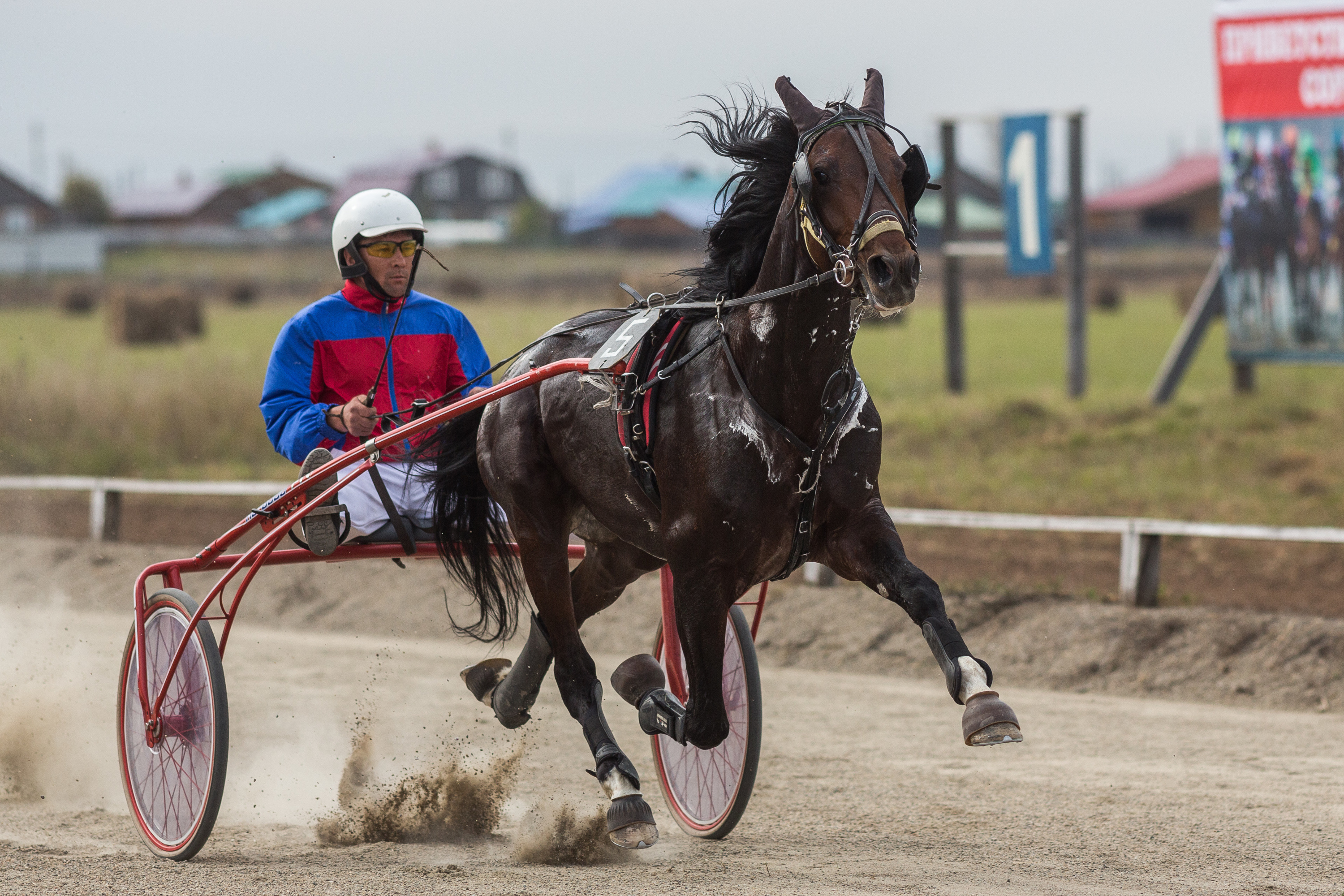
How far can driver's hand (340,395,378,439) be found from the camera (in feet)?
15.2

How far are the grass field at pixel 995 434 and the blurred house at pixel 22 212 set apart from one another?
43.8 meters

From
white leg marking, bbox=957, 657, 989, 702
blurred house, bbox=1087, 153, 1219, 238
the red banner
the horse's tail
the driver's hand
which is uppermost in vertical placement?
blurred house, bbox=1087, 153, 1219, 238

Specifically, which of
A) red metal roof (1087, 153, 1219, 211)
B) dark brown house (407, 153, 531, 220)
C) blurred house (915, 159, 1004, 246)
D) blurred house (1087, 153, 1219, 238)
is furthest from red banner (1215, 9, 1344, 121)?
red metal roof (1087, 153, 1219, 211)

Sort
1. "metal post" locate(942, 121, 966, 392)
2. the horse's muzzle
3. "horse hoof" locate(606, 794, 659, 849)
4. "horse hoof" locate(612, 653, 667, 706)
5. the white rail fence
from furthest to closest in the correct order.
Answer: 1. "metal post" locate(942, 121, 966, 392)
2. the white rail fence
3. "horse hoof" locate(612, 653, 667, 706)
4. "horse hoof" locate(606, 794, 659, 849)
5. the horse's muzzle

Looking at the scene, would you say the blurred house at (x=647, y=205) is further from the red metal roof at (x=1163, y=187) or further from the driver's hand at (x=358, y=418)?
the driver's hand at (x=358, y=418)

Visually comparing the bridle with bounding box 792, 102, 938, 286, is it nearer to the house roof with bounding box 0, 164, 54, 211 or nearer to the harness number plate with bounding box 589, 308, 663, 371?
the harness number plate with bounding box 589, 308, 663, 371

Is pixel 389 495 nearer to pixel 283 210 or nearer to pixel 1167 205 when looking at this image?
pixel 283 210

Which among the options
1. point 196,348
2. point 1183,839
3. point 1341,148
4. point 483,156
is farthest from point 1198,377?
point 483,156

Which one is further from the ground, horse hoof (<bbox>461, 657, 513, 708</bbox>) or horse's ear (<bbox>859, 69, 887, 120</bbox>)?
horse's ear (<bbox>859, 69, 887, 120</bbox>)

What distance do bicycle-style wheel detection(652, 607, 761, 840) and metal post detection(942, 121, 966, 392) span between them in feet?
28.9

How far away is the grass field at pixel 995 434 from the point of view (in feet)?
32.7

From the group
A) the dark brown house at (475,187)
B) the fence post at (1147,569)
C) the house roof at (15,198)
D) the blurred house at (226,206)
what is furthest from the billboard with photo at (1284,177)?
the dark brown house at (475,187)

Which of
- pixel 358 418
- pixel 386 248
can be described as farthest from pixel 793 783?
pixel 386 248

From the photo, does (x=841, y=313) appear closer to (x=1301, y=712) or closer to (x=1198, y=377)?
(x=1301, y=712)
